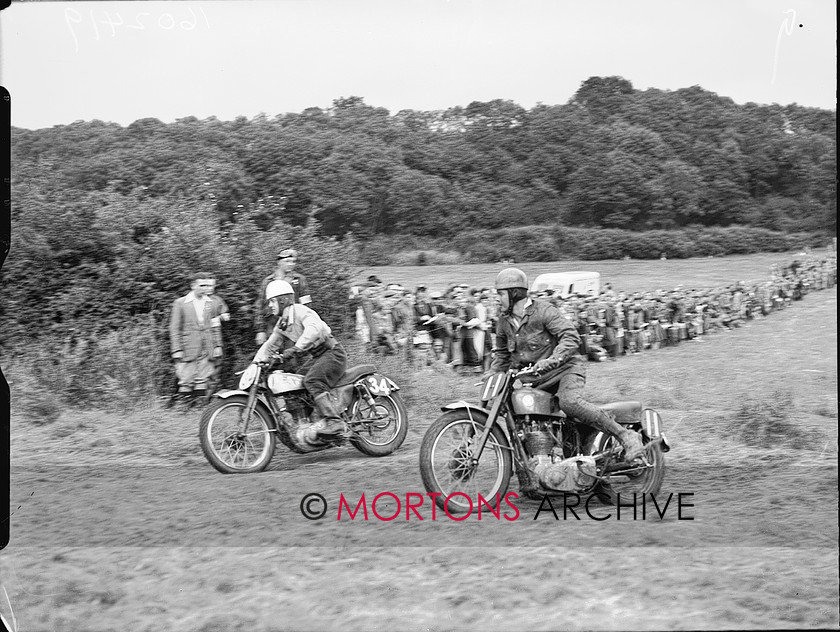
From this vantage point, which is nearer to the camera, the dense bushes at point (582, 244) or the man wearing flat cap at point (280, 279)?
the dense bushes at point (582, 244)

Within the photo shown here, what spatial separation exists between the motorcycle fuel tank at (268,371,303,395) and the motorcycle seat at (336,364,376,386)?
0.26m

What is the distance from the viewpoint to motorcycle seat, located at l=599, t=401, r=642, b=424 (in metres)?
5.16

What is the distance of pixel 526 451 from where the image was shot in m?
5.13

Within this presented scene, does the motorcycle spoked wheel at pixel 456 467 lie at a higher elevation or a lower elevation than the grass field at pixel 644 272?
lower

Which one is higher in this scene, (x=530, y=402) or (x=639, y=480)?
(x=530, y=402)

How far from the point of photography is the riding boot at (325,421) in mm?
5816

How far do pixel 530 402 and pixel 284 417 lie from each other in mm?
1654

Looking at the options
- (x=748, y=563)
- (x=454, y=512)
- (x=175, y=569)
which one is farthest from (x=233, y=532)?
(x=748, y=563)

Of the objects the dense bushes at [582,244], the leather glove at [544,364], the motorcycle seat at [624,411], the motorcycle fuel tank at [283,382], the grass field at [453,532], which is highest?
the dense bushes at [582,244]

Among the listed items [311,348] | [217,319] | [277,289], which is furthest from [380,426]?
[217,319]

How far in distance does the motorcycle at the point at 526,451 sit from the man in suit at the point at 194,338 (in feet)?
5.32

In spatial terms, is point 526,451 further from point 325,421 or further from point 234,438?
point 234,438

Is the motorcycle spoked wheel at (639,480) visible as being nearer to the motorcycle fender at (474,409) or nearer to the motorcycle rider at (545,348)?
the motorcycle rider at (545,348)

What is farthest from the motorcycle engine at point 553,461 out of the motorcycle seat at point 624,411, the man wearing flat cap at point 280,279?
the man wearing flat cap at point 280,279
